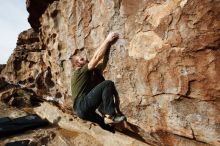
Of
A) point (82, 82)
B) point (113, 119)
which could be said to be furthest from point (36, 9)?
point (113, 119)

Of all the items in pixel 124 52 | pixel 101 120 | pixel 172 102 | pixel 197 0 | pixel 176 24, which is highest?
pixel 197 0

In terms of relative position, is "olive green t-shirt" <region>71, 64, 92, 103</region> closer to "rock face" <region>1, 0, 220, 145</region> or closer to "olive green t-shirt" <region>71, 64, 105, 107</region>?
"olive green t-shirt" <region>71, 64, 105, 107</region>

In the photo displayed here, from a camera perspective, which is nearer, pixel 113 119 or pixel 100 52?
pixel 113 119

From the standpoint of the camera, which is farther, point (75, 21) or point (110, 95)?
point (75, 21)

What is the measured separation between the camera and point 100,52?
18.1ft

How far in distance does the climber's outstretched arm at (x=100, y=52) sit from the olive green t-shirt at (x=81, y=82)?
4.9 inches

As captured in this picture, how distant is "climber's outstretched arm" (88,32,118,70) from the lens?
536cm

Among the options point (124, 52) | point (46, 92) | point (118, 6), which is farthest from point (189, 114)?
point (46, 92)

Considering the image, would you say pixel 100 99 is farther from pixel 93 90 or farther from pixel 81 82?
pixel 81 82

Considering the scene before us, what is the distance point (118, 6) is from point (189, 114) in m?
2.26

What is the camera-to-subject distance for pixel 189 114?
179 inches

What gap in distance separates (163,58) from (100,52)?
1.37 metres

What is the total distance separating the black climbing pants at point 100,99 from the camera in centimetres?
527

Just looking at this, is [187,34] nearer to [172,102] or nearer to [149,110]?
[172,102]
